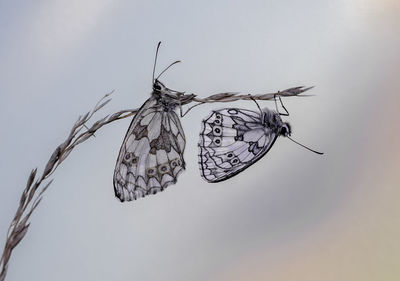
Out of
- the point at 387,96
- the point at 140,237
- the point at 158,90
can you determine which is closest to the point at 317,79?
the point at 387,96

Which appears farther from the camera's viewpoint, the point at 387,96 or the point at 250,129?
the point at 387,96

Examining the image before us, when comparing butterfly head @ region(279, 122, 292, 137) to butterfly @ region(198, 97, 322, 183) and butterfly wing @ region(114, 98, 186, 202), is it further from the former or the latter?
butterfly wing @ region(114, 98, 186, 202)

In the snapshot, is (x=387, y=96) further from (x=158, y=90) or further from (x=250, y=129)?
(x=158, y=90)

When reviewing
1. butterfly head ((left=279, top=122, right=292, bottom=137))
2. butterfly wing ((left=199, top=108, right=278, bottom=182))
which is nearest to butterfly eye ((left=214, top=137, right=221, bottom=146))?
butterfly wing ((left=199, top=108, right=278, bottom=182))

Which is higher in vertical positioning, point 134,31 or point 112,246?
point 134,31

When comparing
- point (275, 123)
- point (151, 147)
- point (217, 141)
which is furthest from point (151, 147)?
point (275, 123)

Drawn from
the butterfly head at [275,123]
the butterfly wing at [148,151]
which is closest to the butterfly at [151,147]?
the butterfly wing at [148,151]

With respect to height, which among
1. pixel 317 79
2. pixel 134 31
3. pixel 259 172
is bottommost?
pixel 259 172

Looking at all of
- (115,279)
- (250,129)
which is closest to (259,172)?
(250,129)
